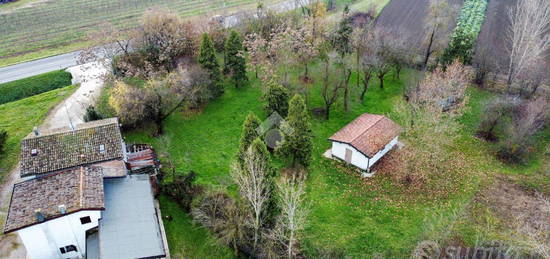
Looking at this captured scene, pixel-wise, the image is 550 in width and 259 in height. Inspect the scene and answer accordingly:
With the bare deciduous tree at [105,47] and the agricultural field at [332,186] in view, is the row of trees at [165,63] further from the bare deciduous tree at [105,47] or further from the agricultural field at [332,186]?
the agricultural field at [332,186]

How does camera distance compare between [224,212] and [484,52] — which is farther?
[484,52]

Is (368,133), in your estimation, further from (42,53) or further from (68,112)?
(42,53)

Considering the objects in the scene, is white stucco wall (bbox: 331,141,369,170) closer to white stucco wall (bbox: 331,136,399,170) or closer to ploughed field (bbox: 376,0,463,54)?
white stucco wall (bbox: 331,136,399,170)

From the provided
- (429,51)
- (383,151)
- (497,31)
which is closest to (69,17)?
(383,151)

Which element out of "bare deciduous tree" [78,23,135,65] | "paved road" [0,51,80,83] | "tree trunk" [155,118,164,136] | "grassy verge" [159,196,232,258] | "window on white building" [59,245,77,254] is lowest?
"grassy verge" [159,196,232,258]

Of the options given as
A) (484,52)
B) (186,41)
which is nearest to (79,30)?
(186,41)

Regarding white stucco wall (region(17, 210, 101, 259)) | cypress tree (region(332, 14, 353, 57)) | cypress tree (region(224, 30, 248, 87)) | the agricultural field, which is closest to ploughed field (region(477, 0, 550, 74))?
the agricultural field

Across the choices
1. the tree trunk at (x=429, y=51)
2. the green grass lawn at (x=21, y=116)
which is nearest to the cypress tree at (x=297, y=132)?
the tree trunk at (x=429, y=51)

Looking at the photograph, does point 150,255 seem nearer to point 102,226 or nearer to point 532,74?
point 102,226
